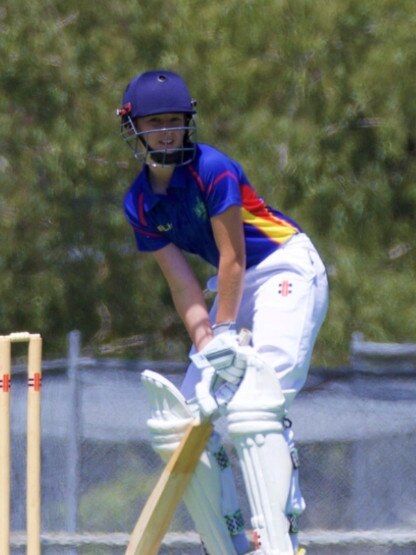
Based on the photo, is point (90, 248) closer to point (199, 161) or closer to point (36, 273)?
point (36, 273)

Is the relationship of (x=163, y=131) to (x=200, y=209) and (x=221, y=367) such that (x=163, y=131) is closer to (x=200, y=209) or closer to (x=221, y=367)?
(x=200, y=209)

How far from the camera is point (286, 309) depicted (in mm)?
3957

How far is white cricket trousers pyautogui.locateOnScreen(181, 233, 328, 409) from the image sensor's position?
3910mm

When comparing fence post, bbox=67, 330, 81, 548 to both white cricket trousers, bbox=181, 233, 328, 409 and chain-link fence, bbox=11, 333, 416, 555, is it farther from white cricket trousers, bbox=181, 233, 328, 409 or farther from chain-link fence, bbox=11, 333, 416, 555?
white cricket trousers, bbox=181, 233, 328, 409

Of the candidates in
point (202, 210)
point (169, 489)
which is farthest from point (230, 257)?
point (169, 489)

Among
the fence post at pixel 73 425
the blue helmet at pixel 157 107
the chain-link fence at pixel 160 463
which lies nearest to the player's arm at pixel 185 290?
the blue helmet at pixel 157 107

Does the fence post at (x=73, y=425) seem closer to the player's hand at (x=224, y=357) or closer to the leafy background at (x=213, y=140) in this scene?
the player's hand at (x=224, y=357)

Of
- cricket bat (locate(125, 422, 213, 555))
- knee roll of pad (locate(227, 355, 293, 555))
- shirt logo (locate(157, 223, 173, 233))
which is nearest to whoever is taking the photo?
knee roll of pad (locate(227, 355, 293, 555))

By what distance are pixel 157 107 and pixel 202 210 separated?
0.99ft

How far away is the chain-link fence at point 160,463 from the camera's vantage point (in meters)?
5.35

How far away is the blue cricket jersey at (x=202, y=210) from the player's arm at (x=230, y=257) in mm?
31

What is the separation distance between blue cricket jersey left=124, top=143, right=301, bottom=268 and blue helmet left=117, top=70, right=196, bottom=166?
0.18 ft

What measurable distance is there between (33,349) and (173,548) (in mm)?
A: 1451

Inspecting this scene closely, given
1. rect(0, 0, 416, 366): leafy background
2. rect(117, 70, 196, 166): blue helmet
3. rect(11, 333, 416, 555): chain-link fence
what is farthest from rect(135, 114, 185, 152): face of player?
rect(0, 0, 416, 366): leafy background
